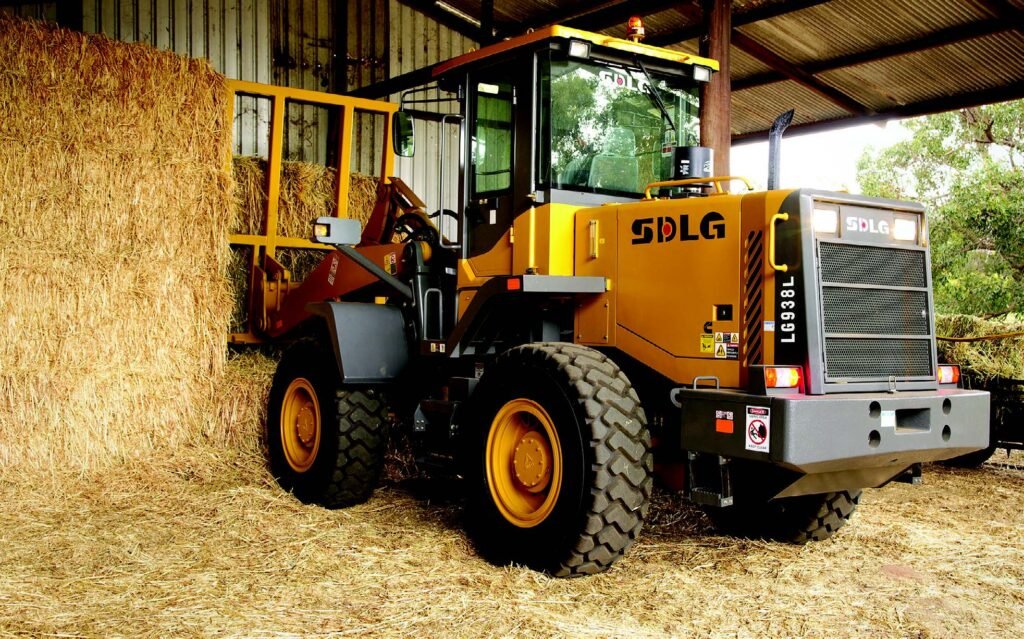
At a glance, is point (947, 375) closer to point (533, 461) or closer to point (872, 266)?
point (872, 266)

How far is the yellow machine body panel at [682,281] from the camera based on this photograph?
4.82 meters

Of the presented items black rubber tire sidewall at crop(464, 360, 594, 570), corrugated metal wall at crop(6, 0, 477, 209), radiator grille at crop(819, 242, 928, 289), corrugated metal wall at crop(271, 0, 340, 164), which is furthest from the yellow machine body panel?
corrugated metal wall at crop(271, 0, 340, 164)

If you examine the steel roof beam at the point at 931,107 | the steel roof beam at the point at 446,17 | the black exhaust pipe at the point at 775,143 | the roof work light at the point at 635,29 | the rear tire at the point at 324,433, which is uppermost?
the steel roof beam at the point at 446,17

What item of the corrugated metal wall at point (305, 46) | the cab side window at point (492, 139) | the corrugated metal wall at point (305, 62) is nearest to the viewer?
the cab side window at point (492, 139)

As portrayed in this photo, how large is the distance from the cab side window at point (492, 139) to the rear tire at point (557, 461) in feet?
4.05

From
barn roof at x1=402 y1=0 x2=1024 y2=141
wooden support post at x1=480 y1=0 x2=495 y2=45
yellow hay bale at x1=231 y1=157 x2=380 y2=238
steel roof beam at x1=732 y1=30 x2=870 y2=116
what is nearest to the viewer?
yellow hay bale at x1=231 y1=157 x2=380 y2=238

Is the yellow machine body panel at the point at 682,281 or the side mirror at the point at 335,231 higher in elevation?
the side mirror at the point at 335,231

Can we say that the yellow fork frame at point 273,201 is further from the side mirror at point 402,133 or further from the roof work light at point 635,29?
the roof work light at point 635,29

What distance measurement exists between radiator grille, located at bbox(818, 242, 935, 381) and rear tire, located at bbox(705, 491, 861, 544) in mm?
1069

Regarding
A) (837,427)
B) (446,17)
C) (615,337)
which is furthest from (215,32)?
(837,427)

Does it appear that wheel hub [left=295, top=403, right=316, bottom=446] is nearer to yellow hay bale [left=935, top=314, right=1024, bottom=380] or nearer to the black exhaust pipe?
the black exhaust pipe

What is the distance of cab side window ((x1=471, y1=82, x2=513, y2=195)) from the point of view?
19.3 ft

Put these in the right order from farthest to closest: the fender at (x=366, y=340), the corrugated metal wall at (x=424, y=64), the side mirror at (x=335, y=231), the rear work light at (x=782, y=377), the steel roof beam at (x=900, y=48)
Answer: the corrugated metal wall at (x=424, y=64) < the steel roof beam at (x=900, y=48) < the fender at (x=366, y=340) < the side mirror at (x=335, y=231) < the rear work light at (x=782, y=377)

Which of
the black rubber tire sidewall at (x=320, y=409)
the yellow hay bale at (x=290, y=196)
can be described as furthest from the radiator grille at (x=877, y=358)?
the yellow hay bale at (x=290, y=196)
